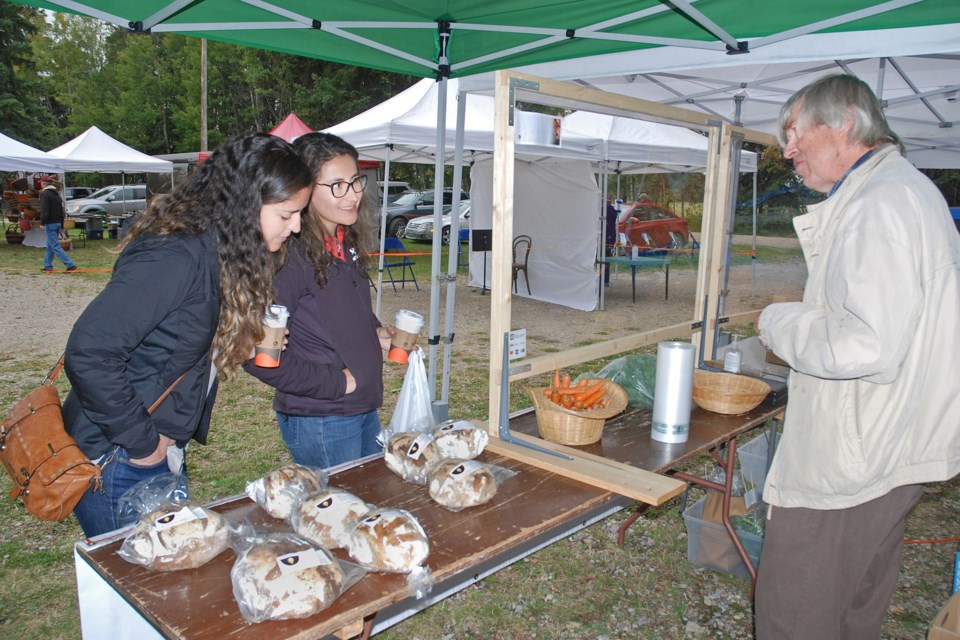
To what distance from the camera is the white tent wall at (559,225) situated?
8914 mm

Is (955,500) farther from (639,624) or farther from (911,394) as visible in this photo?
(911,394)

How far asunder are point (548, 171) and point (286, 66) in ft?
50.4

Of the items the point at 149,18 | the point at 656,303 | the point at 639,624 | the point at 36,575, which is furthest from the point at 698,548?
the point at 656,303

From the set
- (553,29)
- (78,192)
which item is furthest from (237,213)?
(78,192)

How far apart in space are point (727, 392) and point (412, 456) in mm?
1274

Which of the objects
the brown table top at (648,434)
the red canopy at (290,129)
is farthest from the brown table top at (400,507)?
the red canopy at (290,129)

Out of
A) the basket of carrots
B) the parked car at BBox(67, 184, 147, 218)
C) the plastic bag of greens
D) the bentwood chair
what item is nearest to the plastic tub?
the plastic bag of greens

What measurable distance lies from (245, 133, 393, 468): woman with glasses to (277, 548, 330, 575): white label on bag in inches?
27.3

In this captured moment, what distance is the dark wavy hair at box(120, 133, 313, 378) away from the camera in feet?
4.89

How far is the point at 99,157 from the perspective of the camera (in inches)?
570

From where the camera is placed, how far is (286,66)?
21.3 metres

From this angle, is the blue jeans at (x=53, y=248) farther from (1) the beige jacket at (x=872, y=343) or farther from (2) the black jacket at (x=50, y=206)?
(1) the beige jacket at (x=872, y=343)

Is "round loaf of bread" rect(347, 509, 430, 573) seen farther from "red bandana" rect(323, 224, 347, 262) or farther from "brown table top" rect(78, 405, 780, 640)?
"red bandana" rect(323, 224, 347, 262)

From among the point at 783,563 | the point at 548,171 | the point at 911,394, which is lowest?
the point at 783,563
